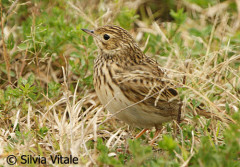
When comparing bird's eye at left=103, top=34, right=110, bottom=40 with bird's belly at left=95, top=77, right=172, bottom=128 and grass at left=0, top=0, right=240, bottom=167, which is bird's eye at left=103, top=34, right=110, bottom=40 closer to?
grass at left=0, top=0, right=240, bottom=167

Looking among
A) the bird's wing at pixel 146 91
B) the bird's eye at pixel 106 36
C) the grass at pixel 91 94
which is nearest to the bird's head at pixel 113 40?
the bird's eye at pixel 106 36

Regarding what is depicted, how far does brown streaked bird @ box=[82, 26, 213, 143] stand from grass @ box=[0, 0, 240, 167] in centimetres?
19

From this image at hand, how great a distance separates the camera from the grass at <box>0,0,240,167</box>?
388 centimetres

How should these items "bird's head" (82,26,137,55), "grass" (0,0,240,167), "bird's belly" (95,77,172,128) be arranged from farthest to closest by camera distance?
"bird's head" (82,26,137,55)
"bird's belly" (95,77,172,128)
"grass" (0,0,240,167)

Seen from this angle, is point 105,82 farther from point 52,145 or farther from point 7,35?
point 7,35

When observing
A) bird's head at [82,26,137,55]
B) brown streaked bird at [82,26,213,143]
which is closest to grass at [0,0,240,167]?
brown streaked bird at [82,26,213,143]

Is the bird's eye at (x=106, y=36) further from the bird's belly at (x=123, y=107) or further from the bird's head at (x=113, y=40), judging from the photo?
the bird's belly at (x=123, y=107)

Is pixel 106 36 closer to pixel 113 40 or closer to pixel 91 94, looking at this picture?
pixel 113 40

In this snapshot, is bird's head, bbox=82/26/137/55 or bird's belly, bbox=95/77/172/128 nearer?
bird's belly, bbox=95/77/172/128

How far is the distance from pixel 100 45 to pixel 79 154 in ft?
4.67

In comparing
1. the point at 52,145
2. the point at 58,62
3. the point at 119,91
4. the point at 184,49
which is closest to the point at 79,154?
the point at 52,145

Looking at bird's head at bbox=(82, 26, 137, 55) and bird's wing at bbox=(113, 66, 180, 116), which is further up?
bird's head at bbox=(82, 26, 137, 55)

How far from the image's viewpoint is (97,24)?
20.3 feet

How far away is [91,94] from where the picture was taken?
5.75 meters
